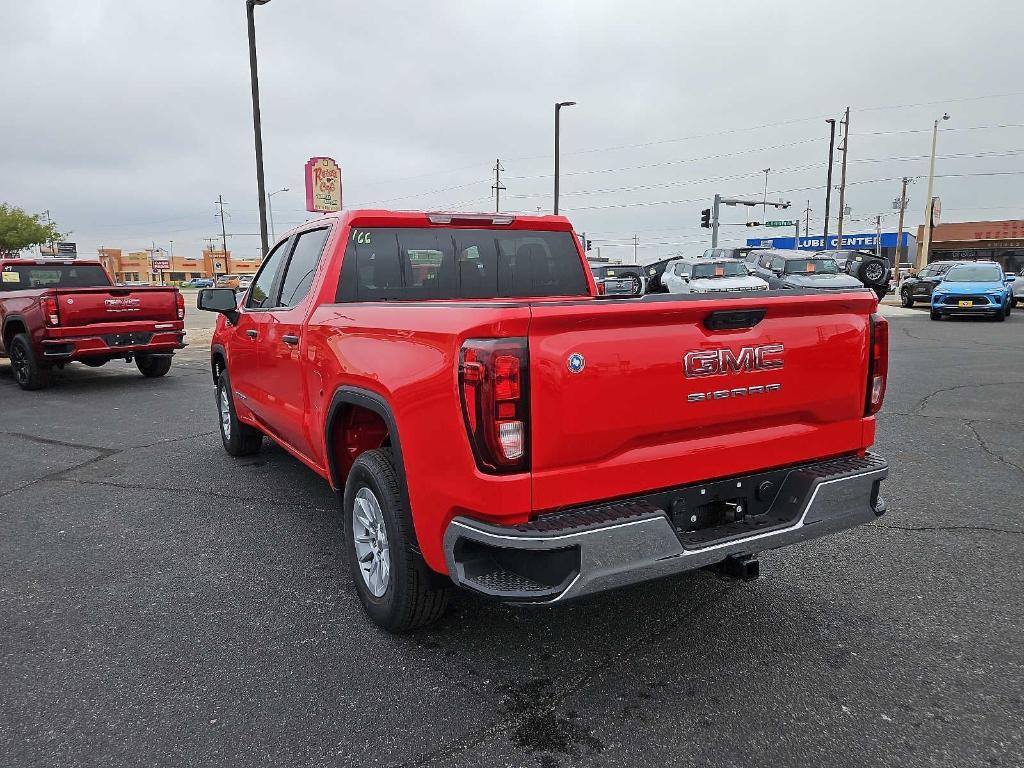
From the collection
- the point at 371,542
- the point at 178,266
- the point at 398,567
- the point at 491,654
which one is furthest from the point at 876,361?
the point at 178,266

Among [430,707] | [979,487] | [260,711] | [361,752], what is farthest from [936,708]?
[979,487]

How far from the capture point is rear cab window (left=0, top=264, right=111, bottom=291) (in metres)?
11.0

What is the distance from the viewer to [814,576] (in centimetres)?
372

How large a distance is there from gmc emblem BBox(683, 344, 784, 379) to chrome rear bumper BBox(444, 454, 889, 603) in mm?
484

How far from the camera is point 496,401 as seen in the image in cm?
233

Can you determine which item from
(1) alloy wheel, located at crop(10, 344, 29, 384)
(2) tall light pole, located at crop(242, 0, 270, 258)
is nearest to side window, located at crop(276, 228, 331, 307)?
(1) alloy wheel, located at crop(10, 344, 29, 384)

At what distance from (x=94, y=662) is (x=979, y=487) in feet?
17.9

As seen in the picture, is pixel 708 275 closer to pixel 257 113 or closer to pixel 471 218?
pixel 257 113

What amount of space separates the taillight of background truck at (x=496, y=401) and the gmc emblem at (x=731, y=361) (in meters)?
0.65

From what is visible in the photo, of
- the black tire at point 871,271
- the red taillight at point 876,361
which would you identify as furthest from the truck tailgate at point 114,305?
the black tire at point 871,271

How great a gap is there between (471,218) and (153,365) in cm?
867

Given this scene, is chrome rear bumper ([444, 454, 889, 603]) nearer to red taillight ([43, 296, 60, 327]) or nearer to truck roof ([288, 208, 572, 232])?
truck roof ([288, 208, 572, 232])

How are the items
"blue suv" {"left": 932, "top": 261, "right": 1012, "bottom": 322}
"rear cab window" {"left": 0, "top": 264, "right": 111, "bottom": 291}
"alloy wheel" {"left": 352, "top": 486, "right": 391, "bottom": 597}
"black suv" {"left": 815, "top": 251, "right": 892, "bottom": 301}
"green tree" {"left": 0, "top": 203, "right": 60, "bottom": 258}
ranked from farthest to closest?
1. "green tree" {"left": 0, "top": 203, "right": 60, "bottom": 258}
2. "black suv" {"left": 815, "top": 251, "right": 892, "bottom": 301}
3. "blue suv" {"left": 932, "top": 261, "right": 1012, "bottom": 322}
4. "rear cab window" {"left": 0, "top": 264, "right": 111, "bottom": 291}
5. "alloy wheel" {"left": 352, "top": 486, "right": 391, "bottom": 597}

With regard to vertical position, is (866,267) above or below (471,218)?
below
